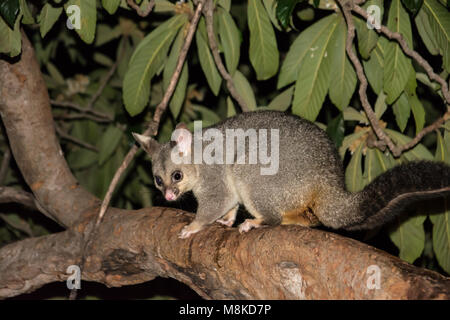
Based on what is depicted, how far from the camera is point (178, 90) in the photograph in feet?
14.4

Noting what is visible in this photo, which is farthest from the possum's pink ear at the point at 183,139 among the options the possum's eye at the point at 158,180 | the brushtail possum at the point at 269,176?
the possum's eye at the point at 158,180

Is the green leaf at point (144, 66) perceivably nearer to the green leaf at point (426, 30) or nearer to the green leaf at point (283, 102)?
the green leaf at point (283, 102)

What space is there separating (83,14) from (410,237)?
3.05 metres

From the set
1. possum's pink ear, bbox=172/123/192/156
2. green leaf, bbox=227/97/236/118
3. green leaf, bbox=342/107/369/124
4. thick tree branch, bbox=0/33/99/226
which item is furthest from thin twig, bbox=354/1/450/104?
thick tree branch, bbox=0/33/99/226

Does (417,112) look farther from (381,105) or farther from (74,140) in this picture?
(74,140)

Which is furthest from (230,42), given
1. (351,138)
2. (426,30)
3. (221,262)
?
(221,262)

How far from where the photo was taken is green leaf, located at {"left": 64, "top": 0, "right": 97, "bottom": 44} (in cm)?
345

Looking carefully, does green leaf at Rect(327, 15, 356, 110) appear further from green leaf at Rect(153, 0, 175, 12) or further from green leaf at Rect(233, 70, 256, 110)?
green leaf at Rect(153, 0, 175, 12)

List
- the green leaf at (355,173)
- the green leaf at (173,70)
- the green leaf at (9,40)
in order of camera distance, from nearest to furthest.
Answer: the green leaf at (9,40)
the green leaf at (355,173)
the green leaf at (173,70)

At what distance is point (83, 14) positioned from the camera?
346 centimetres

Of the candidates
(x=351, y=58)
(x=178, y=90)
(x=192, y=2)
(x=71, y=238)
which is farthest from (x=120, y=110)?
(x=351, y=58)

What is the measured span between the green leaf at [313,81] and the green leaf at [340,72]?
0.08 metres

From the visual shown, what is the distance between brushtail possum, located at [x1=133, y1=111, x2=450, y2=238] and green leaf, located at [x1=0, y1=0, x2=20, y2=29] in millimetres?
1303

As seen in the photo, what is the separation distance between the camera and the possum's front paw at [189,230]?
3.31 meters
